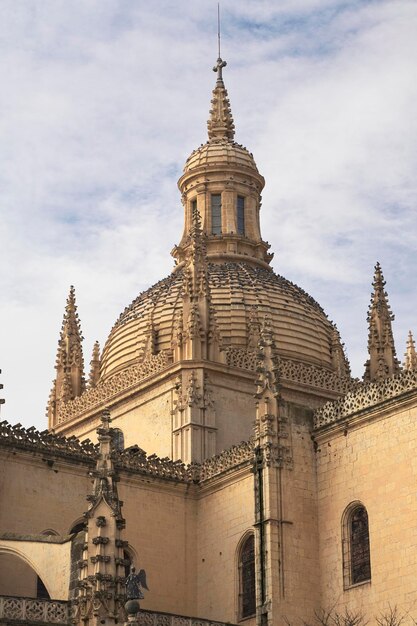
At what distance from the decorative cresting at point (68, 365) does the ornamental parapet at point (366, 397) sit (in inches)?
630

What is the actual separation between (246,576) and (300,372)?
11.0 metres

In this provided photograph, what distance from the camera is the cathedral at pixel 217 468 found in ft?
110

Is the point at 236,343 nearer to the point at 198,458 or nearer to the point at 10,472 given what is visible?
the point at 198,458

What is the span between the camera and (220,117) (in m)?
57.6

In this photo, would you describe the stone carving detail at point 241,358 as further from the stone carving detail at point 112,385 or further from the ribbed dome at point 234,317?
the stone carving detail at point 112,385

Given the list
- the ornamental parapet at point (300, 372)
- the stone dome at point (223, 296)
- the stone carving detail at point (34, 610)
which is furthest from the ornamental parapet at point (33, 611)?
the ornamental parapet at point (300, 372)

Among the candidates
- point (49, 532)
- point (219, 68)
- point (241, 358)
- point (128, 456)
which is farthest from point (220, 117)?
point (49, 532)

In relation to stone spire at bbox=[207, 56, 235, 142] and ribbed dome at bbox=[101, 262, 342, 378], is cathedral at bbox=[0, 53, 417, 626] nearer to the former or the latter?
ribbed dome at bbox=[101, 262, 342, 378]

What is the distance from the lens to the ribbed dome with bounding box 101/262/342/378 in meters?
47.8

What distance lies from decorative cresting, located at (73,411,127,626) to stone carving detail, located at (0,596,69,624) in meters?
0.63

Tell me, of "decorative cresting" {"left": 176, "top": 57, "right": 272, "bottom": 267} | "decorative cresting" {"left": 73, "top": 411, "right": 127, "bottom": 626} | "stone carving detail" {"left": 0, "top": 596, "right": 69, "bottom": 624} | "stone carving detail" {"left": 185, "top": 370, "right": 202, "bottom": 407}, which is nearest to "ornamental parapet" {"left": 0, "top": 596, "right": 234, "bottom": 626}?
"stone carving detail" {"left": 0, "top": 596, "right": 69, "bottom": 624}

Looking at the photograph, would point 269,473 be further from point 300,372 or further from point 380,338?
point 380,338

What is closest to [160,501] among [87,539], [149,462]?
[149,462]

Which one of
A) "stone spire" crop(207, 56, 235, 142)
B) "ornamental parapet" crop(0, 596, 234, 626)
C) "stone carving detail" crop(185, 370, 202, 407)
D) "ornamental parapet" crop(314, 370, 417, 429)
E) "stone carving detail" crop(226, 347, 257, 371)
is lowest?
"ornamental parapet" crop(0, 596, 234, 626)
